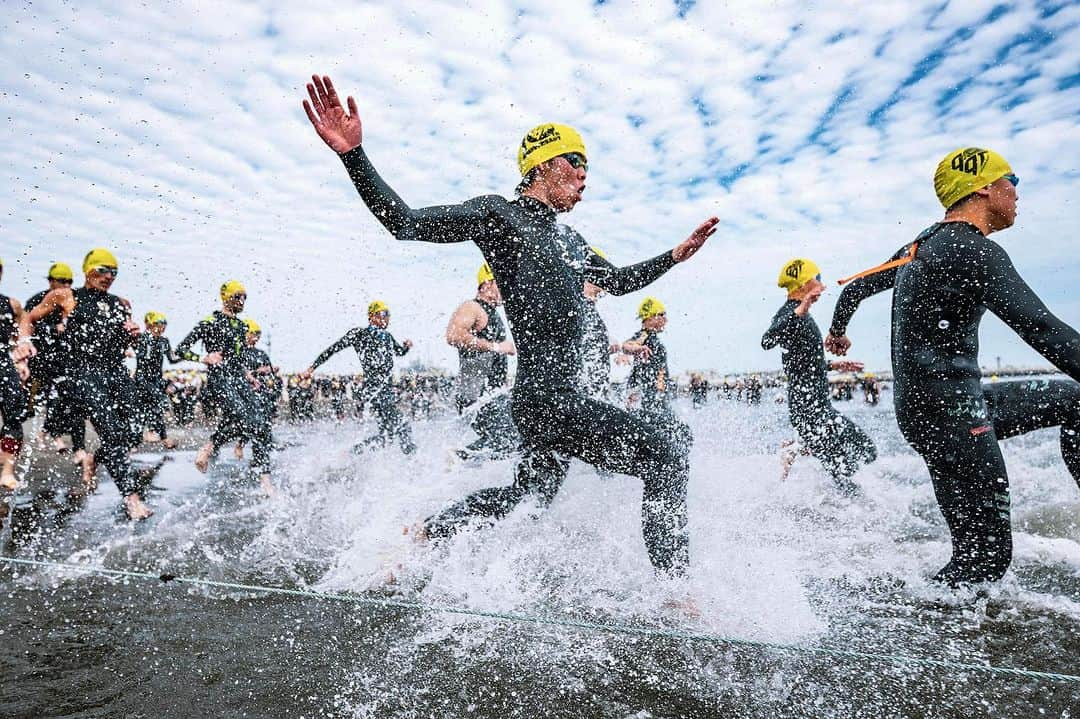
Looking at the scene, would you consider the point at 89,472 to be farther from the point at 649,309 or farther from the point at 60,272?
the point at 649,309

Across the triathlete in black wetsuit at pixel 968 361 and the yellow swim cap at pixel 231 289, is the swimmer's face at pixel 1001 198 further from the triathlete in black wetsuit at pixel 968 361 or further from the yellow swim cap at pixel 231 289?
the yellow swim cap at pixel 231 289

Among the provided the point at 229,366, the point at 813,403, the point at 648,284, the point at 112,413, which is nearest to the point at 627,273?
the point at 648,284

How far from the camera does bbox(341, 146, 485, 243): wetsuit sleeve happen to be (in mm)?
2623

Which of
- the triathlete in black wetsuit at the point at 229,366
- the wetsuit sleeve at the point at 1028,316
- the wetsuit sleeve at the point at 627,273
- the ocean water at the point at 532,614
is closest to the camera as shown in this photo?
the ocean water at the point at 532,614

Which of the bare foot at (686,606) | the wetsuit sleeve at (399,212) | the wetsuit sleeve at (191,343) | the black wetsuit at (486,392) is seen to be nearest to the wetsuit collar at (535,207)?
the wetsuit sleeve at (399,212)

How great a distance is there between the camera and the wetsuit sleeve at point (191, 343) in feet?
24.1

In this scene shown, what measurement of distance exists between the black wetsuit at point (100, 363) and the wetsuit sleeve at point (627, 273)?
15.3 feet

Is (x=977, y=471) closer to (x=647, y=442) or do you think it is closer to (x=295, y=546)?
(x=647, y=442)

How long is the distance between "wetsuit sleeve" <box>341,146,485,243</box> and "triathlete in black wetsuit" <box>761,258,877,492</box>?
12.1ft

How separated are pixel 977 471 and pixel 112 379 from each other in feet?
22.3

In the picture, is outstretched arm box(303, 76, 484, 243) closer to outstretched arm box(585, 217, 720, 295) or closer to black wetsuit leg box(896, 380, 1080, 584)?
outstretched arm box(585, 217, 720, 295)

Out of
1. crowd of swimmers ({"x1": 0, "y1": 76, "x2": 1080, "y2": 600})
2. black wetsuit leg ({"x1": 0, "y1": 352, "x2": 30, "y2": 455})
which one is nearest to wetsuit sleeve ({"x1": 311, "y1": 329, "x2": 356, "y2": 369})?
black wetsuit leg ({"x1": 0, "y1": 352, "x2": 30, "y2": 455})

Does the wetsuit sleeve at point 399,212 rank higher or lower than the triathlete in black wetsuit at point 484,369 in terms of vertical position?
higher

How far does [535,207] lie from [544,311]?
540 mm
